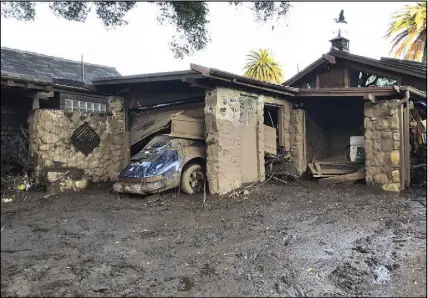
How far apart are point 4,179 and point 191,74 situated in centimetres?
532

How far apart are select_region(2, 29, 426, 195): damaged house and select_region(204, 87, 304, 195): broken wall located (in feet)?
0.07

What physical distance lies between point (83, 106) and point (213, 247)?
5.22 m

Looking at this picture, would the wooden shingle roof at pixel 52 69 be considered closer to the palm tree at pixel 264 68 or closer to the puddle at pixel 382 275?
the puddle at pixel 382 275

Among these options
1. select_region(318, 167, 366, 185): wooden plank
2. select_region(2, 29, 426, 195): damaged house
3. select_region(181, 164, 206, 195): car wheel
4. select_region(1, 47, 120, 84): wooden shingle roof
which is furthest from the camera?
select_region(318, 167, 366, 185): wooden plank

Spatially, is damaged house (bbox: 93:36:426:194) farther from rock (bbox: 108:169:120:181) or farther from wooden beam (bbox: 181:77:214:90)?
rock (bbox: 108:169:120:181)

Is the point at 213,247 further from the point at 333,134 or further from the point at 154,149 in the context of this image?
the point at 333,134

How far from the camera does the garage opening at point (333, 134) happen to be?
30.0 feet

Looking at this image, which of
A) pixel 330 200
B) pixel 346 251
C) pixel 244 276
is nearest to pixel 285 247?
pixel 346 251

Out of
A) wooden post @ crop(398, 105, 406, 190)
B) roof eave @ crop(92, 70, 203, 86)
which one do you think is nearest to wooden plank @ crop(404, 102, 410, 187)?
wooden post @ crop(398, 105, 406, 190)

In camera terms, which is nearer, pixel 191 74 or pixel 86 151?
pixel 191 74

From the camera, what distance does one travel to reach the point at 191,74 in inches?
262

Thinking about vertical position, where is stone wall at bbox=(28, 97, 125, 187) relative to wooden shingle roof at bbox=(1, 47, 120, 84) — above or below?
below

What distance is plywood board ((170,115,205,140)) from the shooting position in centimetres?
742

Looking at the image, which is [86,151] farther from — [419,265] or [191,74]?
[419,265]
